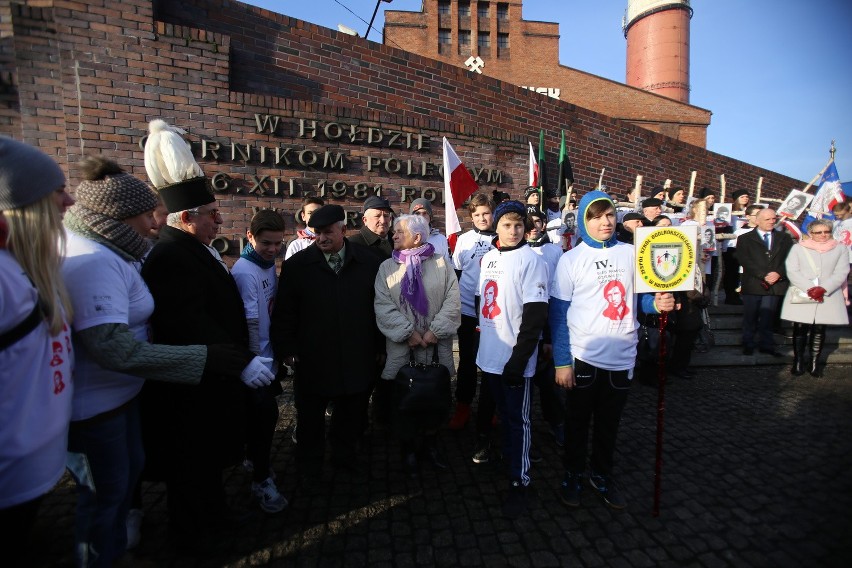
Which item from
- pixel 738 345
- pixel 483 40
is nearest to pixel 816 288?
pixel 738 345

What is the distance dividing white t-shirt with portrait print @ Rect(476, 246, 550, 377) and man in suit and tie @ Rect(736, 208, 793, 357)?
4960 millimetres

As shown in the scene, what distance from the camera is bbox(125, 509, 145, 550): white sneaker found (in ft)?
7.58

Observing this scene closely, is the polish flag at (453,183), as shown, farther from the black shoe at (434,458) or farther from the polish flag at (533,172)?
the black shoe at (434,458)

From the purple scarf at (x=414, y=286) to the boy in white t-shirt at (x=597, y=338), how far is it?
0.94 metres

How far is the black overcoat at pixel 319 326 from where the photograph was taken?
2869 millimetres

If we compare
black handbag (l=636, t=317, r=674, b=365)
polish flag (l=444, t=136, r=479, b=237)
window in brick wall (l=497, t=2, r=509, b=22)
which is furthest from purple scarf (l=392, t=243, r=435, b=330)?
window in brick wall (l=497, t=2, r=509, b=22)

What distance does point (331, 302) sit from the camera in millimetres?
2904

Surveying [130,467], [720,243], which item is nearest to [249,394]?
[130,467]

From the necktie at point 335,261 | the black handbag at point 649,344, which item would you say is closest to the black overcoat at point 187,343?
the necktie at point 335,261

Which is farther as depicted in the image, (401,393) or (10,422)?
(401,393)

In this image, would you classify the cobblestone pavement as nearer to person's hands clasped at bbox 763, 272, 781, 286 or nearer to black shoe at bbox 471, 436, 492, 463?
black shoe at bbox 471, 436, 492, 463

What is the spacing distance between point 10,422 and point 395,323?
1957 mm

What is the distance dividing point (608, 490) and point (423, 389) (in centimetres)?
139

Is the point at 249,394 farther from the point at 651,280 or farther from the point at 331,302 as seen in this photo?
the point at 651,280
